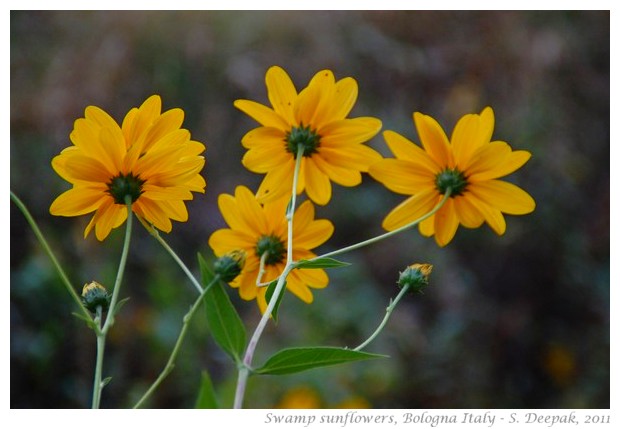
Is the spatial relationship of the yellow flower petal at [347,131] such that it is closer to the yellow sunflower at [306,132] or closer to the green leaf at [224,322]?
the yellow sunflower at [306,132]

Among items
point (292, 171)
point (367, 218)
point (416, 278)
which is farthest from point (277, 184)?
point (367, 218)

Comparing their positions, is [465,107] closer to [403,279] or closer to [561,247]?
[561,247]

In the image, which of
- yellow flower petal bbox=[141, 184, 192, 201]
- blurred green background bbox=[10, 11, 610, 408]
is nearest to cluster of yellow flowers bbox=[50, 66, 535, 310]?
yellow flower petal bbox=[141, 184, 192, 201]

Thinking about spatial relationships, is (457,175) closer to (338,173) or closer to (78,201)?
(338,173)

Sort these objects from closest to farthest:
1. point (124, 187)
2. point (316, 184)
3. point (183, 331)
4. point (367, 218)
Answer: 1. point (183, 331)
2. point (124, 187)
3. point (316, 184)
4. point (367, 218)

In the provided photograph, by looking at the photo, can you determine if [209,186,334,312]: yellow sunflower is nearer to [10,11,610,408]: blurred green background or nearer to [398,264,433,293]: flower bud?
[398,264,433,293]: flower bud

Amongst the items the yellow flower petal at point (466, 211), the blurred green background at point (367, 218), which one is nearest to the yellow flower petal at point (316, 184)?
the yellow flower petal at point (466, 211)

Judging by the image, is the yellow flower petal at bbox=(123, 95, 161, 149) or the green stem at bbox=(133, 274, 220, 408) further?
the yellow flower petal at bbox=(123, 95, 161, 149)
